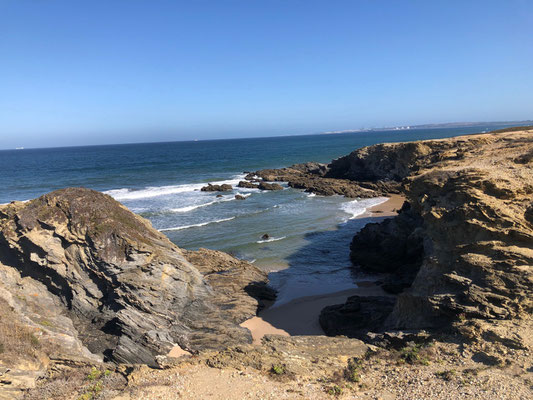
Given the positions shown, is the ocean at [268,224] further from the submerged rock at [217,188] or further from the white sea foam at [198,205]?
the submerged rock at [217,188]

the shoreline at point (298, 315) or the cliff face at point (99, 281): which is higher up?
the cliff face at point (99, 281)

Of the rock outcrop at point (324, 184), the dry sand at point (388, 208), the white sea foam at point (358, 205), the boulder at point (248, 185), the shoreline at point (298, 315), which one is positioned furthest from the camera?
the boulder at point (248, 185)

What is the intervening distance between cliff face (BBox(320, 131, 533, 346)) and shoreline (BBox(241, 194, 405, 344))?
3.49m

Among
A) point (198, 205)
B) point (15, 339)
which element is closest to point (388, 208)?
point (198, 205)

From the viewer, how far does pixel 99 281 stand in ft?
38.9

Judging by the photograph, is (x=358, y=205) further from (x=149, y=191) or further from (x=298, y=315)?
(x=149, y=191)

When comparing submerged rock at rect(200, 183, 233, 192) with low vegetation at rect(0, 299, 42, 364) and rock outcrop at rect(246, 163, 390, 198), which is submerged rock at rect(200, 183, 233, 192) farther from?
low vegetation at rect(0, 299, 42, 364)

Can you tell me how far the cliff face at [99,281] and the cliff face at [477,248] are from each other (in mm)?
6782

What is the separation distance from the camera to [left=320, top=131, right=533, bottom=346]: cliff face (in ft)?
30.4

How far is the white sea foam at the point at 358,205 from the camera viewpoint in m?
33.4

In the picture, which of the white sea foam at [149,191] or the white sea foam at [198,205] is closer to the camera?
the white sea foam at [198,205]

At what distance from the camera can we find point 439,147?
34094 millimetres

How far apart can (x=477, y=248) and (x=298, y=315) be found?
7.88m

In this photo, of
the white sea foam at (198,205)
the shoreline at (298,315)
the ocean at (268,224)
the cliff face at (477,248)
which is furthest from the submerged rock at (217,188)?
the cliff face at (477,248)
